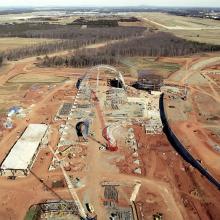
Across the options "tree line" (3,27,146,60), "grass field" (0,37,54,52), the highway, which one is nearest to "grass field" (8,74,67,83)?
"tree line" (3,27,146,60)

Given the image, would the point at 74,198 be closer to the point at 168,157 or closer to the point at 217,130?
the point at 168,157

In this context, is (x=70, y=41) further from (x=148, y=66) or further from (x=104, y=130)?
(x=104, y=130)

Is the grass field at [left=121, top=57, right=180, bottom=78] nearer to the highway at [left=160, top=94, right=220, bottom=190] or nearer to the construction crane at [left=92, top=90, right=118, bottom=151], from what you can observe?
the construction crane at [left=92, top=90, right=118, bottom=151]

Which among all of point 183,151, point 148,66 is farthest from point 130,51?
point 183,151

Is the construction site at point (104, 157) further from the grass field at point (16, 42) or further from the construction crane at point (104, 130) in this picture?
the grass field at point (16, 42)

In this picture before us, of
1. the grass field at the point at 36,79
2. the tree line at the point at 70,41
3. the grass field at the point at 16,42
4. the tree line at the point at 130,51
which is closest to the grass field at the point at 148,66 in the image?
the tree line at the point at 130,51

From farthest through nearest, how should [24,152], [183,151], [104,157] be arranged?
[183,151] → [104,157] → [24,152]
